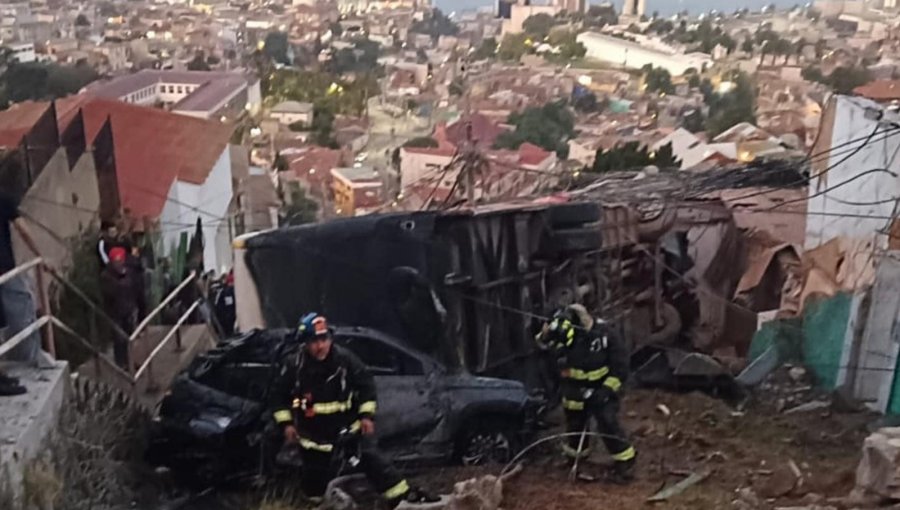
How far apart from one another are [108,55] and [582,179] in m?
8.13

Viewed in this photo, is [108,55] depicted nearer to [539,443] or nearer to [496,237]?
[496,237]

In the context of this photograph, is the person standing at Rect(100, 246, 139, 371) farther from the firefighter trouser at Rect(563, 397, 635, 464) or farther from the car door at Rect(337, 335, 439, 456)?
the firefighter trouser at Rect(563, 397, 635, 464)

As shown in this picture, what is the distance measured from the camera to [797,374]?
7.94 meters

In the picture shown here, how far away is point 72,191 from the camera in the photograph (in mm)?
7812

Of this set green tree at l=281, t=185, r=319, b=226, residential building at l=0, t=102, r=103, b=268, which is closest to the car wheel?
residential building at l=0, t=102, r=103, b=268

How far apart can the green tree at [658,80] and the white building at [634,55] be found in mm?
304

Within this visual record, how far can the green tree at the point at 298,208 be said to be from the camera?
38.6ft

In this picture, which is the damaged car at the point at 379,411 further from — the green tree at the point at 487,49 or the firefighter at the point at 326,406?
the green tree at the point at 487,49

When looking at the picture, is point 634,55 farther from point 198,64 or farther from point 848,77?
point 198,64

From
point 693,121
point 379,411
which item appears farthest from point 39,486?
point 693,121

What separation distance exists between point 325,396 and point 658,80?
22.6 m

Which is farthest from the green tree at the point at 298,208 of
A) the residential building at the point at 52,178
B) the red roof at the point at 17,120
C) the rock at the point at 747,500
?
the rock at the point at 747,500

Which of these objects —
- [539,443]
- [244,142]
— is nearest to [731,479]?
[539,443]

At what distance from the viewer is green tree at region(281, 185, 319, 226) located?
A: 11.8 meters
